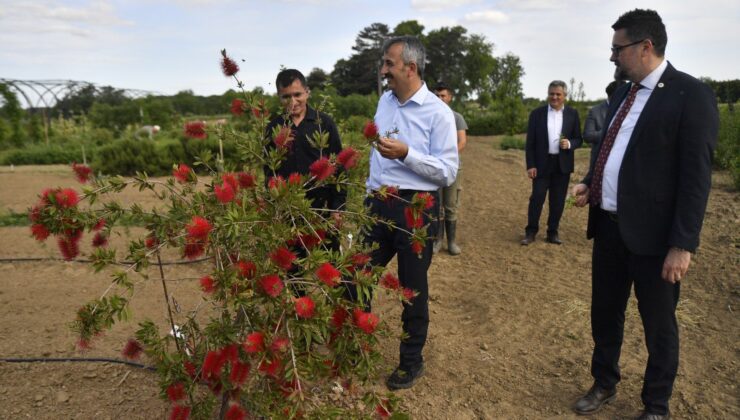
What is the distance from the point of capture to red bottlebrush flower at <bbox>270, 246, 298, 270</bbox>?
1.74 metres

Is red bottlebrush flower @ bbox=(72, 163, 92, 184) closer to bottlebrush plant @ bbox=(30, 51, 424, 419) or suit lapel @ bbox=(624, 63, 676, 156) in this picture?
bottlebrush plant @ bbox=(30, 51, 424, 419)

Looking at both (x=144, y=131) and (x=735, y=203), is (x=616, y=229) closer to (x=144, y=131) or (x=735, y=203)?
(x=735, y=203)

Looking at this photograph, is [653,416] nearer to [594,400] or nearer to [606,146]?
[594,400]

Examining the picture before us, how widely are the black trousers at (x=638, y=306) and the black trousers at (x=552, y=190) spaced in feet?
9.54

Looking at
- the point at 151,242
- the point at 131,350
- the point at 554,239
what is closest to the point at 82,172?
the point at 151,242

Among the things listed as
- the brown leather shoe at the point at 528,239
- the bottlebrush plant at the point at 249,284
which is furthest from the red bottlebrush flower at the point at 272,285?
the brown leather shoe at the point at 528,239

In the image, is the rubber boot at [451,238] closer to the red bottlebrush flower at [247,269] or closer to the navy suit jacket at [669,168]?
the navy suit jacket at [669,168]

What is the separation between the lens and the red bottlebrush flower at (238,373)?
1.74m

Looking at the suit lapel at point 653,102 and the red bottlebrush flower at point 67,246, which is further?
the suit lapel at point 653,102

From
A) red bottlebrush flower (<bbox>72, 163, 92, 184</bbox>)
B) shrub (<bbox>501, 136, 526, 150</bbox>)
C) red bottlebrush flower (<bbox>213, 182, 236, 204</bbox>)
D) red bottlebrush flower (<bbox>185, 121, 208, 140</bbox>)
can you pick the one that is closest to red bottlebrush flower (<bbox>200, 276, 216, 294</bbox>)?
red bottlebrush flower (<bbox>213, 182, 236, 204</bbox>)

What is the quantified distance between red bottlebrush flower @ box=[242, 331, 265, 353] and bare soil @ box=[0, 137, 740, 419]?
91 cm

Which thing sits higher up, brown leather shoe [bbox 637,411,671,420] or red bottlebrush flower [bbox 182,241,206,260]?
red bottlebrush flower [bbox 182,241,206,260]

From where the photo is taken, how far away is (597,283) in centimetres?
273

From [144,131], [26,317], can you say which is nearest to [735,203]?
[26,317]
